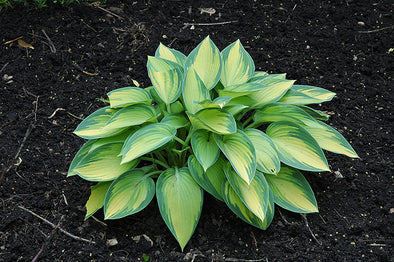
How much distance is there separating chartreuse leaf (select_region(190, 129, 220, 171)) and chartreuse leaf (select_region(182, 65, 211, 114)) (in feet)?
0.41

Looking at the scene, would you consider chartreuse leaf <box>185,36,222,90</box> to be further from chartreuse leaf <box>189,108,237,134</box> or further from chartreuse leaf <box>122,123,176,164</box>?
chartreuse leaf <box>122,123,176,164</box>

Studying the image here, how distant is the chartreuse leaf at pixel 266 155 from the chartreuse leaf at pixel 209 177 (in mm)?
207

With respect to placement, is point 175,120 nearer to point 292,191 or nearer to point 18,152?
point 292,191

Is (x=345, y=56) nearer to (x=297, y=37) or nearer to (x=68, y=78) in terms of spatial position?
(x=297, y=37)

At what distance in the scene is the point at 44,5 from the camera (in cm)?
332

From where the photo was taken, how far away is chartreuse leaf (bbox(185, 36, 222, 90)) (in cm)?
231

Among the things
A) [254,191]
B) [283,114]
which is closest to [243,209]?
[254,191]

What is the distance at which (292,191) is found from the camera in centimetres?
221

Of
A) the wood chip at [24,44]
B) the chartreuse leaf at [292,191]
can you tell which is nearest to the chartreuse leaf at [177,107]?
the chartreuse leaf at [292,191]

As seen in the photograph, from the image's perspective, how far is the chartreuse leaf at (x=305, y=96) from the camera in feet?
7.47

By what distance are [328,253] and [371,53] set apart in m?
1.76

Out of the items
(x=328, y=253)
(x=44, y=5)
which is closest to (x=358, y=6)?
(x=328, y=253)

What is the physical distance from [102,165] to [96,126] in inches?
8.5

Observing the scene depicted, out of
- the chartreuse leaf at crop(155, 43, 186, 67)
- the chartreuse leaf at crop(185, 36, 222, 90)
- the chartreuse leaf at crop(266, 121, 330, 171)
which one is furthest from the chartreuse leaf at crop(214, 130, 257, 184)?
the chartreuse leaf at crop(155, 43, 186, 67)
